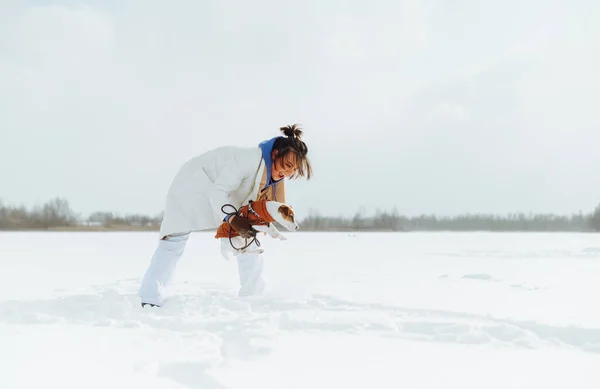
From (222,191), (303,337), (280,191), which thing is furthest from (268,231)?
(303,337)

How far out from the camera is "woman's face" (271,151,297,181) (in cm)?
341

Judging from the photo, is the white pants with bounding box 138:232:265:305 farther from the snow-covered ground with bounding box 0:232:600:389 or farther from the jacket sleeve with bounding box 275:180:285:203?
the jacket sleeve with bounding box 275:180:285:203

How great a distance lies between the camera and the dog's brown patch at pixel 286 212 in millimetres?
3258

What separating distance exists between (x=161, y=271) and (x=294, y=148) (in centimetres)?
132

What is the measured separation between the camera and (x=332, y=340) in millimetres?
2369

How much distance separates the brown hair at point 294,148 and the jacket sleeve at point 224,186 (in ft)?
0.94

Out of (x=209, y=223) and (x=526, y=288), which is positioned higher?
(x=209, y=223)

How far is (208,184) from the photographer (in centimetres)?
363

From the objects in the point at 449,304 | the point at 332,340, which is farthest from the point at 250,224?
the point at 449,304

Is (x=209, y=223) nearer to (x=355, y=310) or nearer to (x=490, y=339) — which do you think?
(x=355, y=310)

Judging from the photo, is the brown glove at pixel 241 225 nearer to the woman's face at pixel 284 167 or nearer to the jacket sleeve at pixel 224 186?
the jacket sleeve at pixel 224 186

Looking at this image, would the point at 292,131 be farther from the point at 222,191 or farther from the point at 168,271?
the point at 168,271

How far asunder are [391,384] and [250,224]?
5.78 feet

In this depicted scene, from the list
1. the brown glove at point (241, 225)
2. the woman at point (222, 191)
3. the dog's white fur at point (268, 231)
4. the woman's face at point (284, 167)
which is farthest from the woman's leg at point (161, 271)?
the woman's face at point (284, 167)
